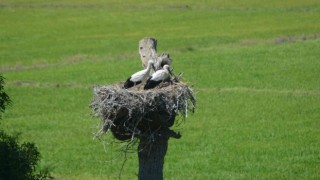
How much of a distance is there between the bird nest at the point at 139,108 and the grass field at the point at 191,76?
0.89 m

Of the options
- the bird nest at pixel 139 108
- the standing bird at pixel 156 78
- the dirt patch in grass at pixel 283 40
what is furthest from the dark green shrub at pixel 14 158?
the dirt patch in grass at pixel 283 40

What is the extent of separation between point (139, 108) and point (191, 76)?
22764 millimetres

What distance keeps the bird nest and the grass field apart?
89cm

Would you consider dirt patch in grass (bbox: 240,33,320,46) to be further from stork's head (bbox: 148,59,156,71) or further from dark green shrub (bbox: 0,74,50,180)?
stork's head (bbox: 148,59,156,71)

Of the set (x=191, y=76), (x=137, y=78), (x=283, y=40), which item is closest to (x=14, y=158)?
(x=137, y=78)

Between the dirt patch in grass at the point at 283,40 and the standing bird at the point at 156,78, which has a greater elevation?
the dirt patch in grass at the point at 283,40

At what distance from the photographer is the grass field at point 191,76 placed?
2094 cm

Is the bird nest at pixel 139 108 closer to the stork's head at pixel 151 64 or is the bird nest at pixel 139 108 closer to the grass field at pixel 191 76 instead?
the stork's head at pixel 151 64

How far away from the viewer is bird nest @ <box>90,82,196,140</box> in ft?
36.7

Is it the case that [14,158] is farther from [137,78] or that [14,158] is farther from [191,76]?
[191,76]

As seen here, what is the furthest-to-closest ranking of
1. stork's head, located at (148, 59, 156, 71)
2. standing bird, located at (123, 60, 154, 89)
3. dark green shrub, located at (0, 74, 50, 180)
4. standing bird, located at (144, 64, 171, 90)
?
dark green shrub, located at (0, 74, 50, 180), stork's head, located at (148, 59, 156, 71), standing bird, located at (123, 60, 154, 89), standing bird, located at (144, 64, 171, 90)

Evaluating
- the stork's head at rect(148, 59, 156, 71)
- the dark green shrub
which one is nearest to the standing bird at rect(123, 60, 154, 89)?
the stork's head at rect(148, 59, 156, 71)

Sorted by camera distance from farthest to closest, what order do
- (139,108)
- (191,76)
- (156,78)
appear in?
1. (191,76)
2. (156,78)
3. (139,108)

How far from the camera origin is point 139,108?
1111 centimetres
